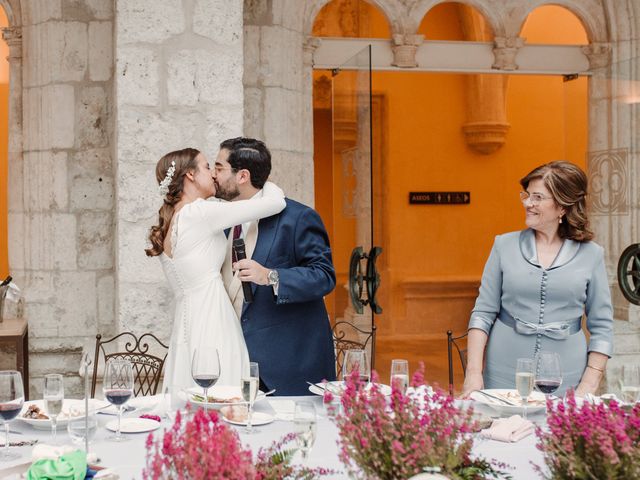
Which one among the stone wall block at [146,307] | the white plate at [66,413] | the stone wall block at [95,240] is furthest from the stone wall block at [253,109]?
the white plate at [66,413]

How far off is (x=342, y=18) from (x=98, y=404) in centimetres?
656

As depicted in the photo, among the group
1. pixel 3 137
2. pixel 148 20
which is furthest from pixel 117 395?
pixel 3 137

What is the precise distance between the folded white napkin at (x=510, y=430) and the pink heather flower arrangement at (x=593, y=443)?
625 mm

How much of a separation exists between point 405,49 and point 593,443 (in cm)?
458

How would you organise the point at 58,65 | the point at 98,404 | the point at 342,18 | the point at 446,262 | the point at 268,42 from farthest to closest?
the point at 446,262
the point at 342,18
the point at 268,42
the point at 58,65
the point at 98,404

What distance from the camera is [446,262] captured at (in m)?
9.76

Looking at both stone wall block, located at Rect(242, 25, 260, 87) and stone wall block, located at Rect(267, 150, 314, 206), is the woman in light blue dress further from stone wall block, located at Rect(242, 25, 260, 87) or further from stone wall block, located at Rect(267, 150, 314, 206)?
stone wall block, located at Rect(242, 25, 260, 87)

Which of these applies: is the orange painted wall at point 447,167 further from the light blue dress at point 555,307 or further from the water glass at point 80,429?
the water glass at point 80,429

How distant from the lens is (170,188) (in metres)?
3.23

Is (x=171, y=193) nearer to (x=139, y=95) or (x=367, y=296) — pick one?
(x=139, y=95)

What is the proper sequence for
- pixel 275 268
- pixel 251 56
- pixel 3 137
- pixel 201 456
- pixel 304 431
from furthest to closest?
1. pixel 3 137
2. pixel 251 56
3. pixel 275 268
4. pixel 304 431
5. pixel 201 456

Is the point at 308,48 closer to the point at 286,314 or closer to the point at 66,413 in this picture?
the point at 286,314

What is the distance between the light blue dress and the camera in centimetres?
300

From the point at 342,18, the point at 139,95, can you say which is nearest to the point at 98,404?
the point at 139,95
